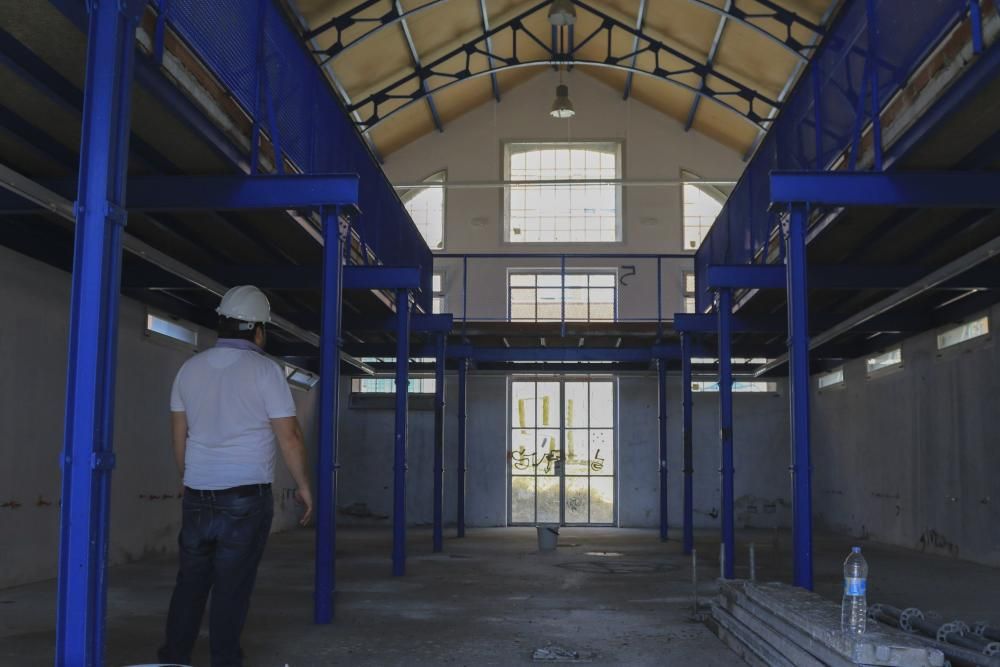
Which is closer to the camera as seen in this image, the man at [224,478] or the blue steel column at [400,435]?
the man at [224,478]

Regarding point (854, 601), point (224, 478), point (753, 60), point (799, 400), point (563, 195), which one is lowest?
point (854, 601)

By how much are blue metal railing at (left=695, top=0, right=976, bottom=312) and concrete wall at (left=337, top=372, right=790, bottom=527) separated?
9833 mm

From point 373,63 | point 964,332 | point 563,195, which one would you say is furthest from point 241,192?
point 563,195

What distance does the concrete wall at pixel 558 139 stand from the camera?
23.2 metres

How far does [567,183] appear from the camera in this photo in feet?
76.7

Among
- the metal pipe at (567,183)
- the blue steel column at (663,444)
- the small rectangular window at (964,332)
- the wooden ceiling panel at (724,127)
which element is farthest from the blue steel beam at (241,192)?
the wooden ceiling panel at (724,127)

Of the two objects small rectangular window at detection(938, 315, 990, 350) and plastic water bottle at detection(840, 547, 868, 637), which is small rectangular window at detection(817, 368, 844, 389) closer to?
small rectangular window at detection(938, 315, 990, 350)

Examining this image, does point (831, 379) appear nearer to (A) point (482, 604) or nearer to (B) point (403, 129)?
(B) point (403, 129)

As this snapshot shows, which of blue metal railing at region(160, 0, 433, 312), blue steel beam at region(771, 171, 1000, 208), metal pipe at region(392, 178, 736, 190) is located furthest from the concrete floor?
metal pipe at region(392, 178, 736, 190)

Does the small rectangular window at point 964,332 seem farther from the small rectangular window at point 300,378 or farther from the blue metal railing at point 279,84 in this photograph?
the small rectangular window at point 300,378

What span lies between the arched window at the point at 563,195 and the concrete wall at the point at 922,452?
673cm

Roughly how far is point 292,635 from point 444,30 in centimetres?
1576

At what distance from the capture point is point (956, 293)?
1342 centimetres

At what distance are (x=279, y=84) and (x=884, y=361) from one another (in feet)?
40.0
